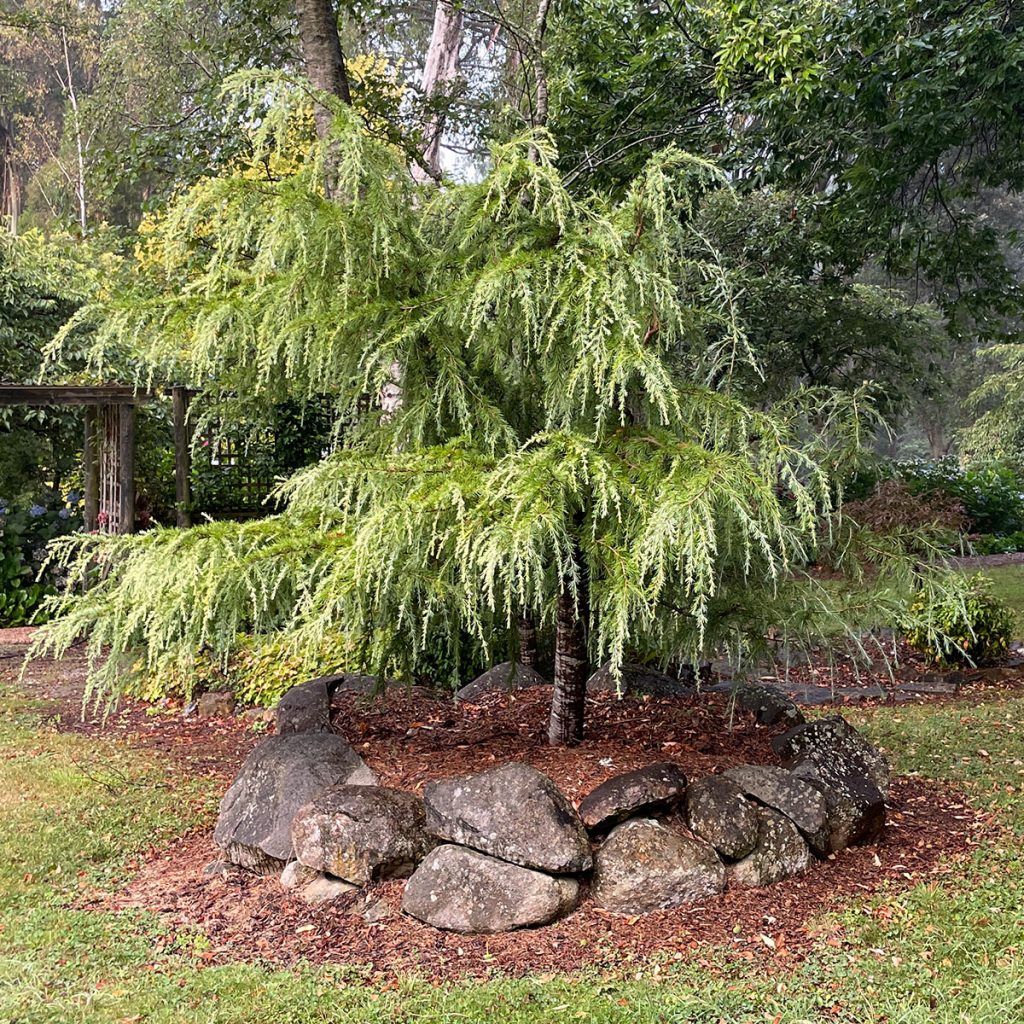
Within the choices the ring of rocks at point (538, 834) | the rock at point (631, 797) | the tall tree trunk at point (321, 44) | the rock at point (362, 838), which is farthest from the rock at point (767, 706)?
the tall tree trunk at point (321, 44)

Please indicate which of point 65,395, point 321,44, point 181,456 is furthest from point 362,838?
point 65,395

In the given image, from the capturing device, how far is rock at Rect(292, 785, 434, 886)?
3.83 meters

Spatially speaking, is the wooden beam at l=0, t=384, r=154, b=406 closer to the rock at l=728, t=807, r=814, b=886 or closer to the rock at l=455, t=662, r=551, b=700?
the rock at l=455, t=662, r=551, b=700

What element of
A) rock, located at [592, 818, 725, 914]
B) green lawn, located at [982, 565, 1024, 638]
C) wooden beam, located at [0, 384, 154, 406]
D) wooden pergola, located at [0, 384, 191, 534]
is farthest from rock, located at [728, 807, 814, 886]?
wooden beam, located at [0, 384, 154, 406]

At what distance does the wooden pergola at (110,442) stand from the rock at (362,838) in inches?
206

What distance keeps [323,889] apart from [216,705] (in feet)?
10.9

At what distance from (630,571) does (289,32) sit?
790 cm

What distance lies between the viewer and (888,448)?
3916 centimetres

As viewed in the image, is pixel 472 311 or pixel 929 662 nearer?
pixel 472 311

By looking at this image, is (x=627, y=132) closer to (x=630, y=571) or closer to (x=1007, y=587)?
(x=630, y=571)

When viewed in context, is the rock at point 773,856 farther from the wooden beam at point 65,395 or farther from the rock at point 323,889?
the wooden beam at point 65,395

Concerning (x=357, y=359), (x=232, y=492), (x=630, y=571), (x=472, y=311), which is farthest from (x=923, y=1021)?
(x=232, y=492)

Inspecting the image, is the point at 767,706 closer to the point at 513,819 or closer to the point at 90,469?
the point at 513,819

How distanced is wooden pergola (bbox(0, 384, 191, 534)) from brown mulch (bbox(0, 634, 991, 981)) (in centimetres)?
360
